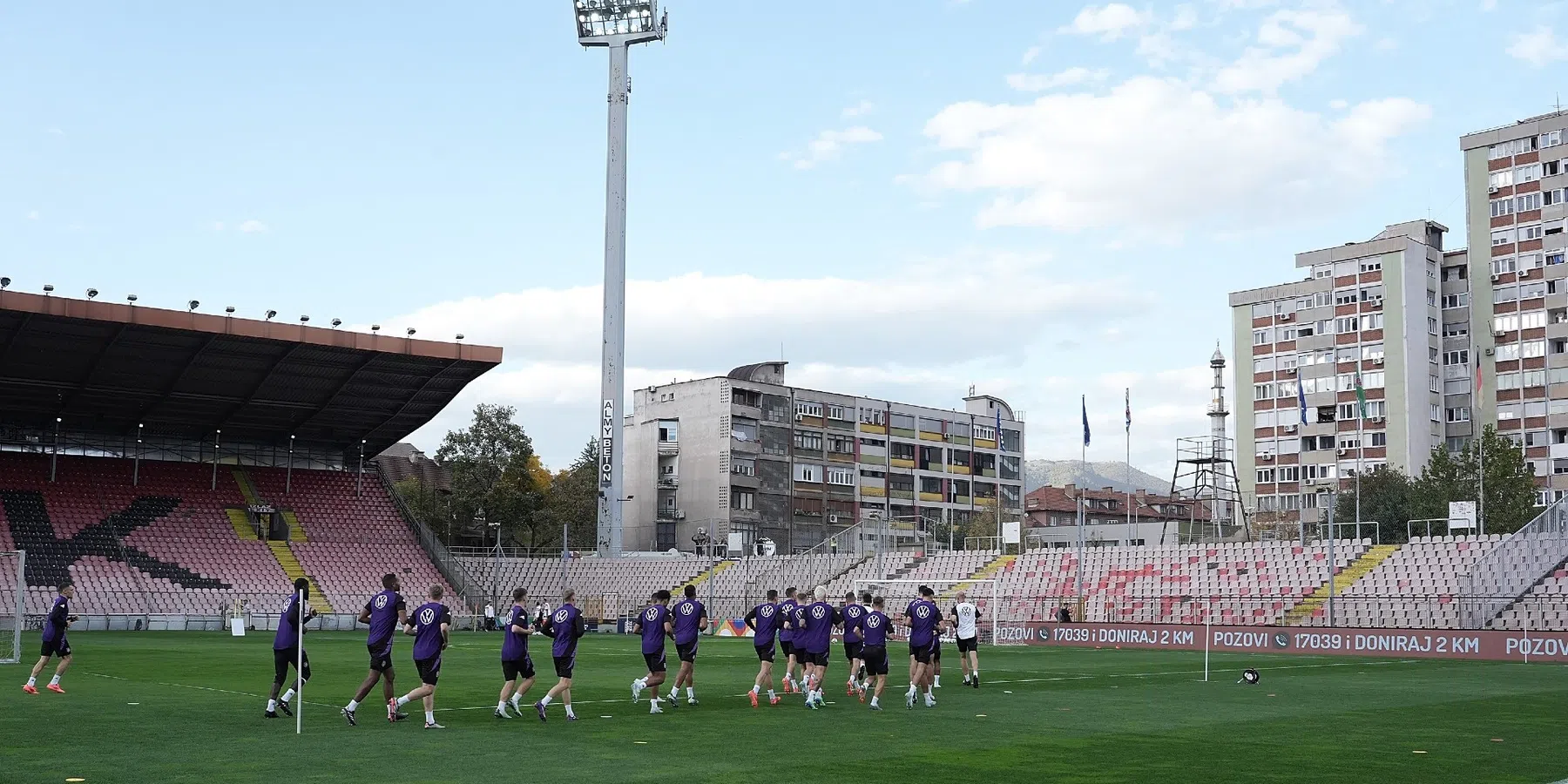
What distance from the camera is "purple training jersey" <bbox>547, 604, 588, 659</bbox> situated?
1988cm

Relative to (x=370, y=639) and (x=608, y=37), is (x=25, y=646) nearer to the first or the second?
(x=370, y=639)

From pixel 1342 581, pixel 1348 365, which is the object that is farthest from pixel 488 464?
pixel 1348 365

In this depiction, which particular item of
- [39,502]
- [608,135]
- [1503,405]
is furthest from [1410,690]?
[1503,405]

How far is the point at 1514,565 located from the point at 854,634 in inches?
1277

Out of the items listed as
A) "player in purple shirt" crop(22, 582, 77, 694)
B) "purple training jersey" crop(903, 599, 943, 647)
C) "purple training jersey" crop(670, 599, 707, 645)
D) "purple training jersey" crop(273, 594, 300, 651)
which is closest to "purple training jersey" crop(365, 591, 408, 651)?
"purple training jersey" crop(273, 594, 300, 651)

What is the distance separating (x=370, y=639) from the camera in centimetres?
1864

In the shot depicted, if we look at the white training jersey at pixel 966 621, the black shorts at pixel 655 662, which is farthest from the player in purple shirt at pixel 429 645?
the white training jersey at pixel 966 621

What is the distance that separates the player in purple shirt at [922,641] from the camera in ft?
74.2

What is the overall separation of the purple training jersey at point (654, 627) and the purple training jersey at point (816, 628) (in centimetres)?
250

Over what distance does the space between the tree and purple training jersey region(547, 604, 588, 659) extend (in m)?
69.9

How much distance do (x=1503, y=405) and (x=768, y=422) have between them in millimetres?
51574

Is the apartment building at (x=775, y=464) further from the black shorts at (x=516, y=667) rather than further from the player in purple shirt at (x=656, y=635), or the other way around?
the black shorts at (x=516, y=667)

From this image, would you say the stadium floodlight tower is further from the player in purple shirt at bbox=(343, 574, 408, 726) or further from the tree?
the player in purple shirt at bbox=(343, 574, 408, 726)

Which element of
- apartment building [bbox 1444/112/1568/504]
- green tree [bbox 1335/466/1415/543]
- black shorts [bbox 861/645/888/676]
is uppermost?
apartment building [bbox 1444/112/1568/504]
